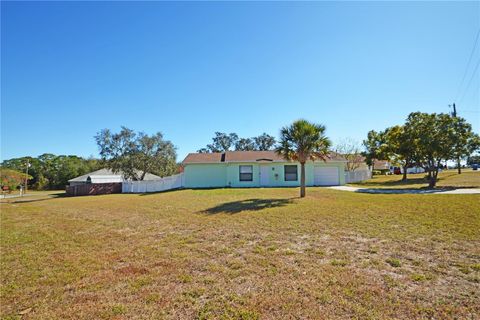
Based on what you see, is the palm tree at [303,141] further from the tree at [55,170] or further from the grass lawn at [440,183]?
the tree at [55,170]

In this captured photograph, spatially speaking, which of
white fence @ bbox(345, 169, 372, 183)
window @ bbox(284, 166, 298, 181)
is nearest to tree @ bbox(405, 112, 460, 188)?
window @ bbox(284, 166, 298, 181)

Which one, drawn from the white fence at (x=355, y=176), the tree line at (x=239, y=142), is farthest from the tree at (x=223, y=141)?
the white fence at (x=355, y=176)

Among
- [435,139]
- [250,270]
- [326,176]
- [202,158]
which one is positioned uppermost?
Answer: [435,139]

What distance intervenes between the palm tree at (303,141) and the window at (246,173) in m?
9.67

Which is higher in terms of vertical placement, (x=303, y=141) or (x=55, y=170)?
(x=303, y=141)

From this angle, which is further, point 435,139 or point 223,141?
point 223,141

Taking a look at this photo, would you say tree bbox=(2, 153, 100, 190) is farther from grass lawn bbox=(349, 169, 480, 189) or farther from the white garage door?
grass lawn bbox=(349, 169, 480, 189)

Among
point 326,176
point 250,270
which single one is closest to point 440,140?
point 326,176

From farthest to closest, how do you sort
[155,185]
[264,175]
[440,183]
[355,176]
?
[355,176] < [155,185] < [264,175] < [440,183]

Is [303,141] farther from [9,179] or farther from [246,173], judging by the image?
[9,179]

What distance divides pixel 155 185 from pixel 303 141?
18672mm

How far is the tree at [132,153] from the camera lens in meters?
31.0

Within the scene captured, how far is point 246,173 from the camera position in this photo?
2427 cm

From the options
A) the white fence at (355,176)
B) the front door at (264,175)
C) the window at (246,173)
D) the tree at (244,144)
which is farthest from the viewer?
the tree at (244,144)
